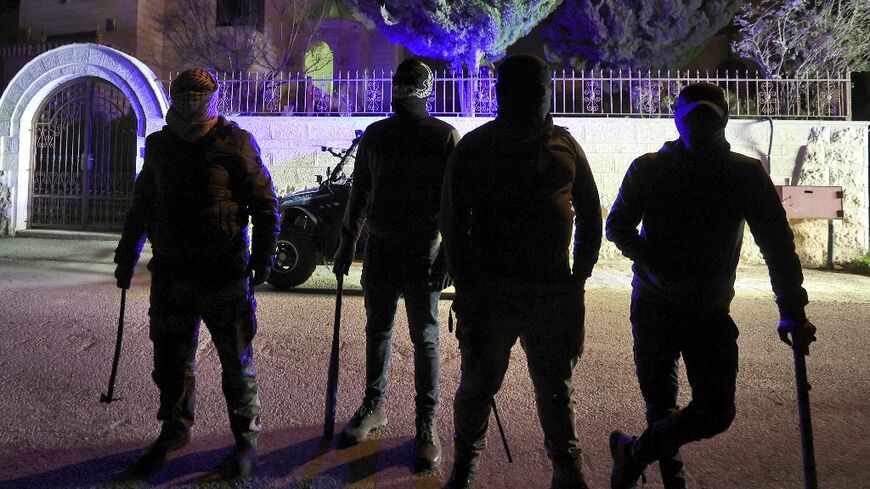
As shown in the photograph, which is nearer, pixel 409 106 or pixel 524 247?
pixel 524 247

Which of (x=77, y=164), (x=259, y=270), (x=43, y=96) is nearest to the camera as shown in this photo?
(x=259, y=270)

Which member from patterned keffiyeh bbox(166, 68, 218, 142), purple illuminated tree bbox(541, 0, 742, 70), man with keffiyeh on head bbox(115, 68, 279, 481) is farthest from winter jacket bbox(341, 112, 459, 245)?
purple illuminated tree bbox(541, 0, 742, 70)

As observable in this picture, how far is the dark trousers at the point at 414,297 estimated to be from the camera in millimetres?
2828

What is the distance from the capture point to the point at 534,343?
2.20 meters

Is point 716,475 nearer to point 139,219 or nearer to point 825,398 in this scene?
point 825,398

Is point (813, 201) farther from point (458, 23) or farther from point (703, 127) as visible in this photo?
point (703, 127)

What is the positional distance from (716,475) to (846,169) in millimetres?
10536

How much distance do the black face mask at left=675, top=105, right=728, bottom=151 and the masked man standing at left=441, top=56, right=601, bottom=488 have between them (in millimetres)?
417

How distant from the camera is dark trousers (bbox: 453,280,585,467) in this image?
217 cm

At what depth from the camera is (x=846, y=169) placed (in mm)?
10648

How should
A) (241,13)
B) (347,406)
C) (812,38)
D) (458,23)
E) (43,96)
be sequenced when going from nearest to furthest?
(347,406), (812,38), (43,96), (458,23), (241,13)

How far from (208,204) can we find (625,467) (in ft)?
6.82

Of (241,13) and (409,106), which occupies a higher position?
(241,13)

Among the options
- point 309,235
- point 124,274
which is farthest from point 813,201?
point 124,274
